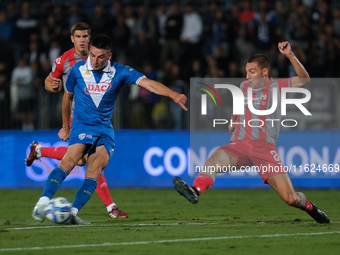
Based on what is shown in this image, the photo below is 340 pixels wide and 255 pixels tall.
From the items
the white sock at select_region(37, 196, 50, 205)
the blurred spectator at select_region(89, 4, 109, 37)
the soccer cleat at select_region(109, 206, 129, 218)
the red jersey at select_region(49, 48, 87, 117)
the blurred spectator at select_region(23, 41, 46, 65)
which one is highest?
the blurred spectator at select_region(89, 4, 109, 37)

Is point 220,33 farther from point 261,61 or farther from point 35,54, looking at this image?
point 261,61

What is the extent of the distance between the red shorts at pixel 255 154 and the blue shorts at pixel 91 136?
145 centimetres

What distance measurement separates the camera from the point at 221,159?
874cm

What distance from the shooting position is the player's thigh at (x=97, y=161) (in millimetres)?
A: 8928

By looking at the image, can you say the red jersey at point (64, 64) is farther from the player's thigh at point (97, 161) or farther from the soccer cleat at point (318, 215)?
the soccer cleat at point (318, 215)

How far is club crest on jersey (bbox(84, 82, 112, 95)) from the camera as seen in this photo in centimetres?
905

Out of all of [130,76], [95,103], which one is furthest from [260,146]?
[95,103]

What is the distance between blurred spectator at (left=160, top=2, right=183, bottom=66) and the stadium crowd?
1.0 inches

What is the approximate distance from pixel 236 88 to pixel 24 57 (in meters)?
6.34

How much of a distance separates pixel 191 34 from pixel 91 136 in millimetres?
10555

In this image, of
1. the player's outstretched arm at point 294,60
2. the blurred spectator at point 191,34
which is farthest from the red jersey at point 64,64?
the blurred spectator at point 191,34

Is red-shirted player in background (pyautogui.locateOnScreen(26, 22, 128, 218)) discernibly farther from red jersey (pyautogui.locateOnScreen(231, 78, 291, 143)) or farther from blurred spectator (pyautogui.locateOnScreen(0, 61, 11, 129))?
blurred spectator (pyautogui.locateOnScreen(0, 61, 11, 129))

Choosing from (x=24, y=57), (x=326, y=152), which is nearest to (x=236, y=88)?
(x=326, y=152)

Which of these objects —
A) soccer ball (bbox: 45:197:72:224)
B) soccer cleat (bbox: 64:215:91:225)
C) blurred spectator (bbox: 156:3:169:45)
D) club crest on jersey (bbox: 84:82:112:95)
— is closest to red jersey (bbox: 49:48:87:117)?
club crest on jersey (bbox: 84:82:112:95)
